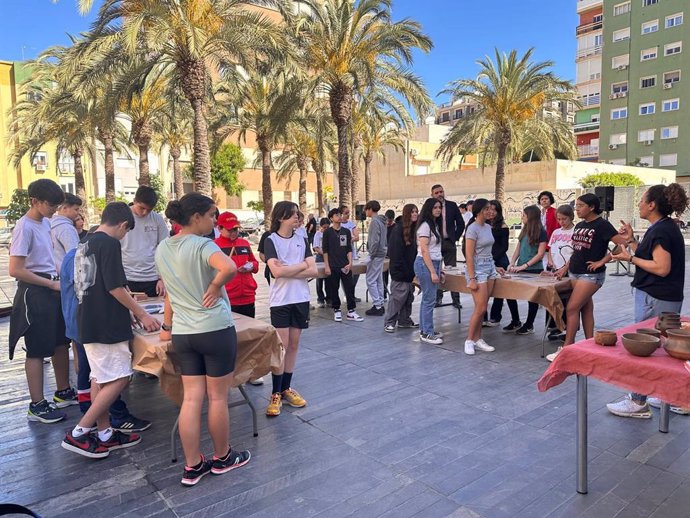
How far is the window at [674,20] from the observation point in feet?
133

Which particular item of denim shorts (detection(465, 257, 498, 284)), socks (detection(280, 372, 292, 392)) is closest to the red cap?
socks (detection(280, 372, 292, 392))

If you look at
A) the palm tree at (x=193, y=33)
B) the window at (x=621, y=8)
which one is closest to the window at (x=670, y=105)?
the window at (x=621, y=8)

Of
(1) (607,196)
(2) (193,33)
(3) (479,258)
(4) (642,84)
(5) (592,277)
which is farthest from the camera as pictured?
(4) (642,84)

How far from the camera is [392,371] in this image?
4.99 metres

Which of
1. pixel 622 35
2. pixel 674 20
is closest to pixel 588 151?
pixel 622 35

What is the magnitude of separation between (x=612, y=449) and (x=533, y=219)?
3469mm

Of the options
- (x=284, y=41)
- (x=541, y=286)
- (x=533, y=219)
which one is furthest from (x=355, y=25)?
(x=541, y=286)

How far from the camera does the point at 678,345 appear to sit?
2.36 m

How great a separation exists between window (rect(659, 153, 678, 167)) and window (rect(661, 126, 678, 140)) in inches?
62.2

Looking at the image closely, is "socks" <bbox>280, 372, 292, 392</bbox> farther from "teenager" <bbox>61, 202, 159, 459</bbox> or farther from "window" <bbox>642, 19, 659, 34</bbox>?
"window" <bbox>642, 19, 659, 34</bbox>

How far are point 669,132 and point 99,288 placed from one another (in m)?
49.9

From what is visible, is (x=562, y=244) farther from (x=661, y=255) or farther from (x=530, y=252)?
(x=661, y=255)

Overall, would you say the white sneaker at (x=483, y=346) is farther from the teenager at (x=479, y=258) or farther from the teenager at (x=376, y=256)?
the teenager at (x=376, y=256)

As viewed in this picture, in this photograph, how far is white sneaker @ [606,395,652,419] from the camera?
377 cm
